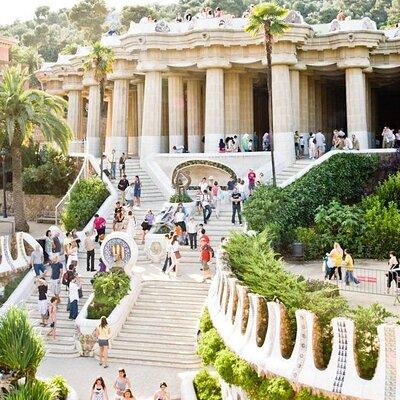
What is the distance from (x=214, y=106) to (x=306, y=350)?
25451 millimetres

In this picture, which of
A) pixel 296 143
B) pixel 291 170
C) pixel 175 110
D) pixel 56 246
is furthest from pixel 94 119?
pixel 56 246

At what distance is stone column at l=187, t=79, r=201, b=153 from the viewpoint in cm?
4103

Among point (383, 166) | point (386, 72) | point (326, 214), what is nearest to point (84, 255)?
point (326, 214)

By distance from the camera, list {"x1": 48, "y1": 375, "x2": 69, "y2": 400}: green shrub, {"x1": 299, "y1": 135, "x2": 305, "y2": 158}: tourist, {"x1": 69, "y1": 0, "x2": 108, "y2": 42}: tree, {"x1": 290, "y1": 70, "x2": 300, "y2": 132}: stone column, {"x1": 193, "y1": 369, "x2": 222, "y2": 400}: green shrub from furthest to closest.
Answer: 1. {"x1": 69, "y1": 0, "x2": 108, "y2": 42}: tree
2. {"x1": 299, "y1": 135, "x2": 305, "y2": 158}: tourist
3. {"x1": 290, "y1": 70, "x2": 300, "y2": 132}: stone column
4. {"x1": 193, "y1": 369, "x2": 222, "y2": 400}: green shrub
5. {"x1": 48, "y1": 375, "x2": 69, "y2": 400}: green shrub

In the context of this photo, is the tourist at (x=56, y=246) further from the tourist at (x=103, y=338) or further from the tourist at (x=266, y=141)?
the tourist at (x=266, y=141)

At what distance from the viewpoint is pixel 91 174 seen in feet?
116

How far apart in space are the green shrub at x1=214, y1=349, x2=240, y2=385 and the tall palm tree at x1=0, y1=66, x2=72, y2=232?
19371 mm

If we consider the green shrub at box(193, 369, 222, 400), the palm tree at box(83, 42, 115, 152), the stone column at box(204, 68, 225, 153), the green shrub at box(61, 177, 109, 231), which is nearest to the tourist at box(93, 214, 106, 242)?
the green shrub at box(61, 177, 109, 231)

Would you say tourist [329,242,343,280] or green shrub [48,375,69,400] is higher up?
tourist [329,242,343,280]

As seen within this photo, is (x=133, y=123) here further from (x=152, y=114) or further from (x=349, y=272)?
(x=349, y=272)

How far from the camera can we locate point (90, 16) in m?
88.8

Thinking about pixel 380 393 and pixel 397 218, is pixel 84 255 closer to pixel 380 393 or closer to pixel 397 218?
pixel 397 218

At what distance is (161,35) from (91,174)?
8926mm

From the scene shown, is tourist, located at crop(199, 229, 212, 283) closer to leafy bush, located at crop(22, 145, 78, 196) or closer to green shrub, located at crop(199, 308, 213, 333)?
green shrub, located at crop(199, 308, 213, 333)
